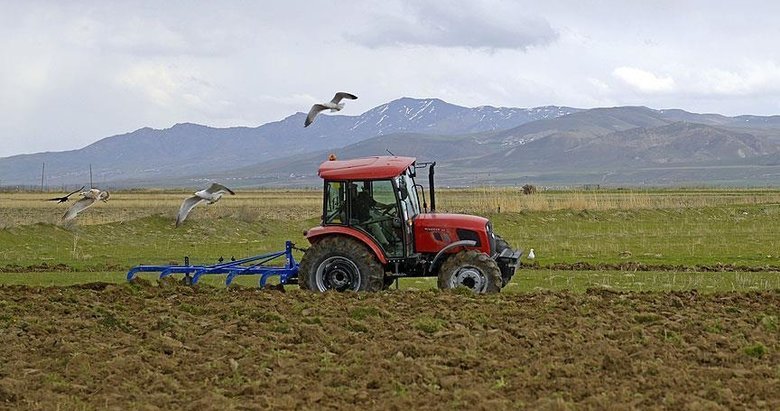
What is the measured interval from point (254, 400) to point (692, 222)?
4178 cm

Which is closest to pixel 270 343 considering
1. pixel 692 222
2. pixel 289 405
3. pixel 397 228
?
pixel 289 405

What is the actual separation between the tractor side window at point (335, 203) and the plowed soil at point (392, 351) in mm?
1409

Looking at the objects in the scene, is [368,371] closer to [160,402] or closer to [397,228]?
[160,402]

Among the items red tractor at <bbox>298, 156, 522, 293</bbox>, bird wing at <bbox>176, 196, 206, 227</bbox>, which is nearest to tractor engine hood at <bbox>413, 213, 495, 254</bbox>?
red tractor at <bbox>298, 156, 522, 293</bbox>

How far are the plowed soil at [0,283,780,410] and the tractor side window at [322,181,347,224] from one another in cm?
141

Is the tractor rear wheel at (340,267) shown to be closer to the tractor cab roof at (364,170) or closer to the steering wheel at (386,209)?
the steering wheel at (386,209)

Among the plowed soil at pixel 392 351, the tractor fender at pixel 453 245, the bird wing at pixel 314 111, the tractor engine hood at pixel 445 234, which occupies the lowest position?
the plowed soil at pixel 392 351

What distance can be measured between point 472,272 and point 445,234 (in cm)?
81

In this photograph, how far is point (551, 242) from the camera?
37.0 meters

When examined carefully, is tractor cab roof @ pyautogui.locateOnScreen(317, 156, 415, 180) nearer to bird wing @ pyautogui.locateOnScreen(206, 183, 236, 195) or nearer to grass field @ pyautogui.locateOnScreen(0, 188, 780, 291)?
bird wing @ pyautogui.locateOnScreen(206, 183, 236, 195)

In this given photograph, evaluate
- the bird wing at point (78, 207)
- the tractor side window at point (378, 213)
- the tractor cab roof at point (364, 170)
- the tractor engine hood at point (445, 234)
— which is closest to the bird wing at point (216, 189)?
the tractor cab roof at point (364, 170)

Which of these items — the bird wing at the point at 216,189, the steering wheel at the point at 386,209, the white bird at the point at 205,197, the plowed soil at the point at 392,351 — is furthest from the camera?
the bird wing at the point at 216,189

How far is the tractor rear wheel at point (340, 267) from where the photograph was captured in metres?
18.5

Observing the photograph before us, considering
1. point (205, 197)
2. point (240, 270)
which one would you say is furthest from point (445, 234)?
point (205, 197)
